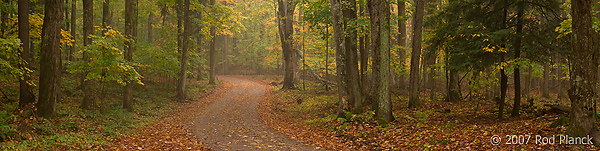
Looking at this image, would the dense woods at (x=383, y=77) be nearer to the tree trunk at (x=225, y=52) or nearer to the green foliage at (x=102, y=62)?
the green foliage at (x=102, y=62)

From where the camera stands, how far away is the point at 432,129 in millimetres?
8656

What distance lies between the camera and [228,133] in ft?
33.9

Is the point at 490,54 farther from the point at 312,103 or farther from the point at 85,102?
the point at 85,102

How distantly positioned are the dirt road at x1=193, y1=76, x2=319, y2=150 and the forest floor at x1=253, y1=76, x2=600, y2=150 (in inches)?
26.8

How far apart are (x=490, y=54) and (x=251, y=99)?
1421 centimetres

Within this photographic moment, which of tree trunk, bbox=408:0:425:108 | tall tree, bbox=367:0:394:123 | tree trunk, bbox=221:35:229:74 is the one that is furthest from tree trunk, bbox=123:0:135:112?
tree trunk, bbox=221:35:229:74

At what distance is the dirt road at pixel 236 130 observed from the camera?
8.62m

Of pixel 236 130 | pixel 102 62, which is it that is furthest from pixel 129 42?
pixel 236 130

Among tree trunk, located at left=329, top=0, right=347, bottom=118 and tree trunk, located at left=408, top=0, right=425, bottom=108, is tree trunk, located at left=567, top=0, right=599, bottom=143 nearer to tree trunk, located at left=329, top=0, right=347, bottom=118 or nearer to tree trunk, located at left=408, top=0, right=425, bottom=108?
tree trunk, located at left=329, top=0, right=347, bottom=118

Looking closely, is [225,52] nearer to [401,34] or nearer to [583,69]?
[401,34]

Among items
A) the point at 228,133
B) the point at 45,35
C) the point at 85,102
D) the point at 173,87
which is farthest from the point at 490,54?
the point at 173,87

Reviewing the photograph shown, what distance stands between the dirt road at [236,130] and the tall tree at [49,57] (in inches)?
176

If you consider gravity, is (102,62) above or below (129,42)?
below

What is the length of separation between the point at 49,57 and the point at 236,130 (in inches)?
245
